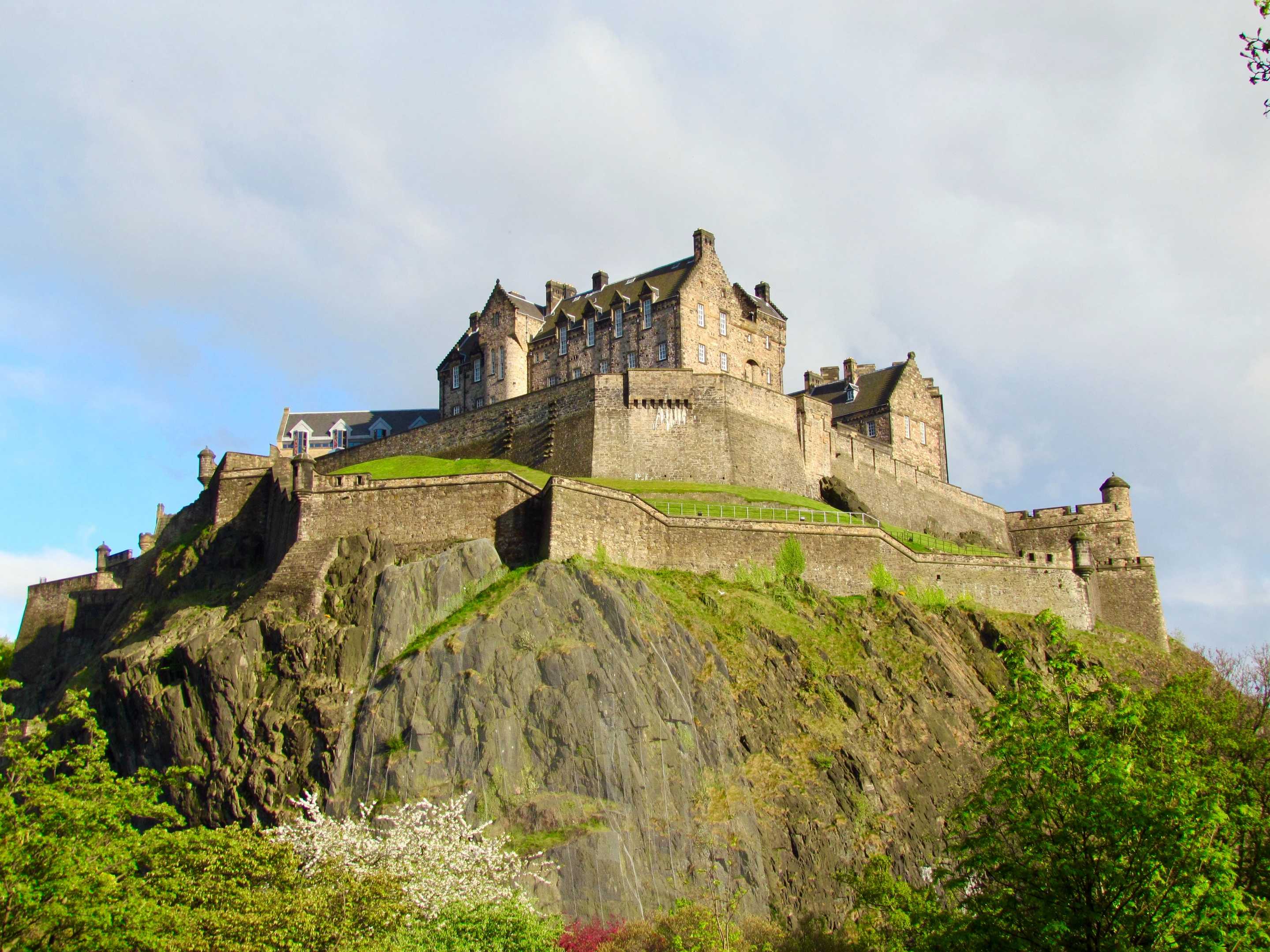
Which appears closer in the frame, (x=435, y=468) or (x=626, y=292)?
(x=435, y=468)

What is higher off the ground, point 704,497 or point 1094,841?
point 704,497

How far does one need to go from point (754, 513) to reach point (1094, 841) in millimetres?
36411

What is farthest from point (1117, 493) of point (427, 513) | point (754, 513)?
point (427, 513)

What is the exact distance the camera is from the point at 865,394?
86750mm

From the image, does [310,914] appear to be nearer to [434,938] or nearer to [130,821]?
[434,938]

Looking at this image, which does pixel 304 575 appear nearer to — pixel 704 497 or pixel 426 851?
pixel 426 851

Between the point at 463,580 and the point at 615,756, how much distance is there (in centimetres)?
1039

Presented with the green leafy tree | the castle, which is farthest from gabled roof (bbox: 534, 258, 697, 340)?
the green leafy tree

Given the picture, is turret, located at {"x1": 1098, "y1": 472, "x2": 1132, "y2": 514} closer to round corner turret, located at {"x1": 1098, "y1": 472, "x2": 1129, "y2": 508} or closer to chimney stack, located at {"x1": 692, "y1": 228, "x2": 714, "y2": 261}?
round corner turret, located at {"x1": 1098, "y1": 472, "x2": 1129, "y2": 508}

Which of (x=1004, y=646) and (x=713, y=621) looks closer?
(x=713, y=621)

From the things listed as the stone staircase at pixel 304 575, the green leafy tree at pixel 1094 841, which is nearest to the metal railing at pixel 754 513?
the stone staircase at pixel 304 575

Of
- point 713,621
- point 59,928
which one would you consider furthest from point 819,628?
point 59,928

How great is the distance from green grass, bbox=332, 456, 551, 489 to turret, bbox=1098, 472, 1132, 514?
35.5 meters

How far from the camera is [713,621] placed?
51844 mm
